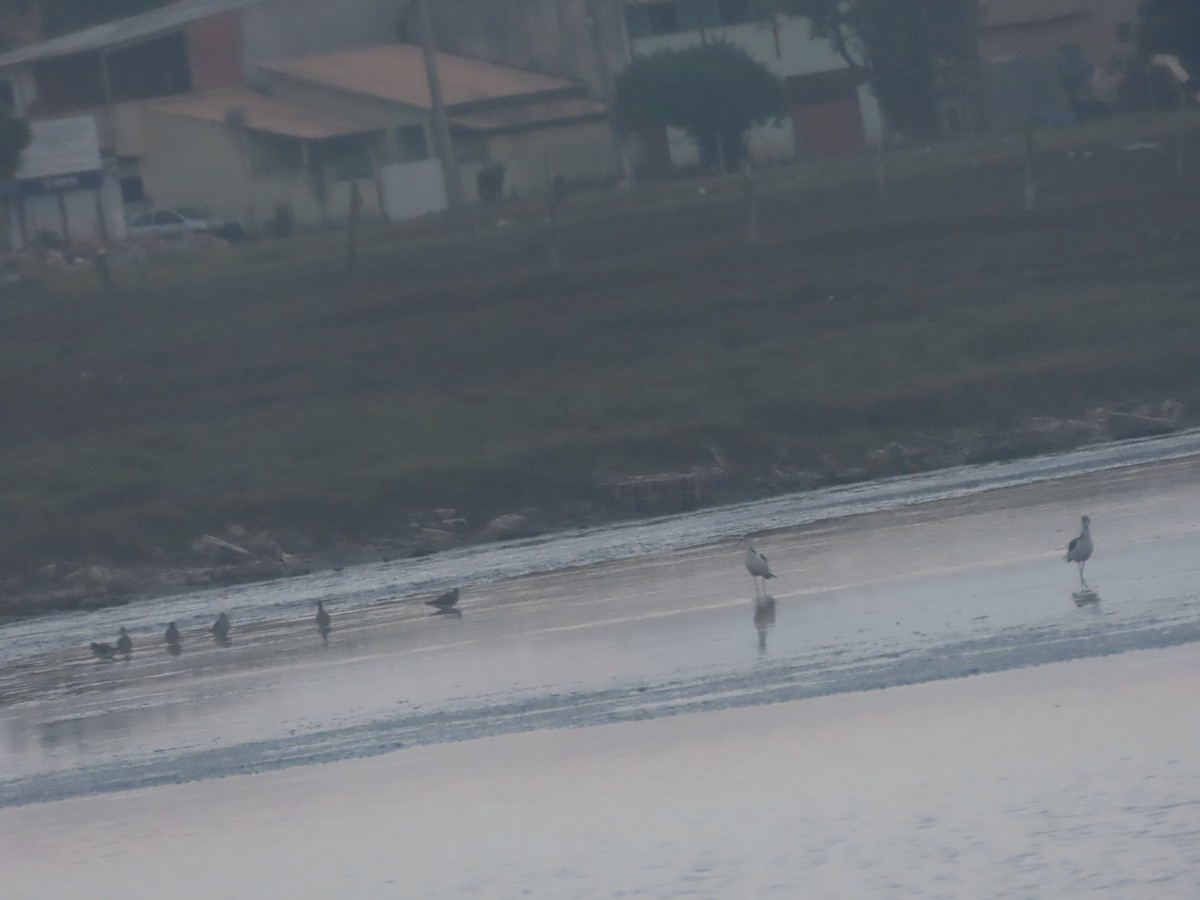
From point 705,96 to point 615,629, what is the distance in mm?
45982

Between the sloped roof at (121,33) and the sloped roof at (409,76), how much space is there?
2960 millimetres

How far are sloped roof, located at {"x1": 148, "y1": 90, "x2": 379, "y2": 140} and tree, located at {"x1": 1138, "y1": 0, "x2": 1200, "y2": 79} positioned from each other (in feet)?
68.2

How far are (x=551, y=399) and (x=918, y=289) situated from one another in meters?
6.38

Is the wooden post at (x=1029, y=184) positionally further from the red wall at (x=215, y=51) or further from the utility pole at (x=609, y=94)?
the red wall at (x=215, y=51)

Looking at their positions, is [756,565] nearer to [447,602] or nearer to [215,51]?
[447,602]

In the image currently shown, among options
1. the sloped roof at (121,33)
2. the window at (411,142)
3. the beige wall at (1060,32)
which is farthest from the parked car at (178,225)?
the beige wall at (1060,32)

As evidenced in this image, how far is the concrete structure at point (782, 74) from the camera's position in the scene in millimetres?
64500

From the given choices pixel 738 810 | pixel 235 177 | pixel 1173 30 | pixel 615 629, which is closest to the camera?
pixel 738 810

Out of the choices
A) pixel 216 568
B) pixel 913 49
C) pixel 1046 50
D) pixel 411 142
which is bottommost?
pixel 216 568

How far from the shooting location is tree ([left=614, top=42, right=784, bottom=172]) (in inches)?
2341

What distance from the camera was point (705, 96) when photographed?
59594 millimetres

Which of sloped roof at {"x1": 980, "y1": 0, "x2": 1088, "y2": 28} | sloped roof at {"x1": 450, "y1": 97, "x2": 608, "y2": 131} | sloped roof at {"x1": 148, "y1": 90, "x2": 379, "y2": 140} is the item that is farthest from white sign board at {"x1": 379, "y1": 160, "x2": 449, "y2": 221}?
sloped roof at {"x1": 980, "y1": 0, "x2": 1088, "y2": 28}

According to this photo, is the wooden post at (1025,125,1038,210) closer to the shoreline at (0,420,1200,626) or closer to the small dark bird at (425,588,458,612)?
the shoreline at (0,420,1200,626)

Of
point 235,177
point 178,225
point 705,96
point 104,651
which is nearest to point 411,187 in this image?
point 235,177
